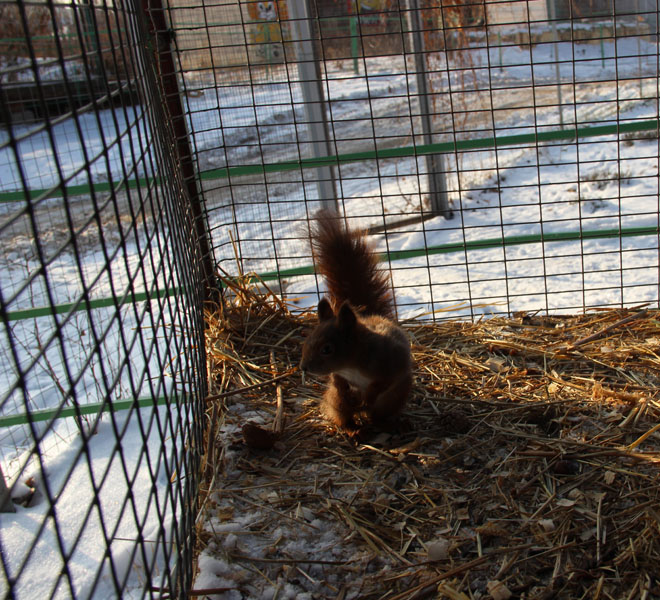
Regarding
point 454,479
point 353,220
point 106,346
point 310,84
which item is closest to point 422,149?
point 454,479

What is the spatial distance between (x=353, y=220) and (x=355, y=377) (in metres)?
4.38

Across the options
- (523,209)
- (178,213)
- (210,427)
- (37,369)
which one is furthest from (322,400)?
(523,209)

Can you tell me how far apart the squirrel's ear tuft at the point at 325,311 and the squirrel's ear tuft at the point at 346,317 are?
0.54 feet

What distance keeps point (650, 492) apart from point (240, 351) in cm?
201

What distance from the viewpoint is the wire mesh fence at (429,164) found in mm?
3707

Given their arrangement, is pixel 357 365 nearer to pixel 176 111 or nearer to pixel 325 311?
pixel 325 311

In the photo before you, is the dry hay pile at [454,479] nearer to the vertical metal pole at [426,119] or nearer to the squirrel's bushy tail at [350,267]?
the squirrel's bushy tail at [350,267]

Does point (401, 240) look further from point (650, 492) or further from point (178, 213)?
point (650, 492)

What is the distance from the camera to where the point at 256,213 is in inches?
295

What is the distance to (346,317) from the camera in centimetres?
261

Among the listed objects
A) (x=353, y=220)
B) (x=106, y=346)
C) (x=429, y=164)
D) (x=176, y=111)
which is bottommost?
(x=353, y=220)

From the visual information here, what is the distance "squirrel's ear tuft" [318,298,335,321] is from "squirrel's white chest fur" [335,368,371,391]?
0.26 m

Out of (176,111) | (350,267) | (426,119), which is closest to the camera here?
(350,267)

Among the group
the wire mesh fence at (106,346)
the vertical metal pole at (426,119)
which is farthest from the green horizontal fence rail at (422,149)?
the vertical metal pole at (426,119)
